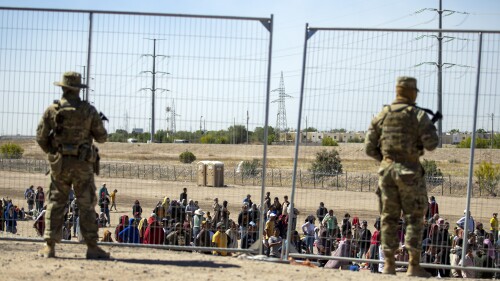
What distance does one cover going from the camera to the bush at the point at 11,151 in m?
11.2

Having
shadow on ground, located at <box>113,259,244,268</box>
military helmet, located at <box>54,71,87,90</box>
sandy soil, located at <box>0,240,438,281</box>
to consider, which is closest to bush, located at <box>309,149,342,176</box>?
sandy soil, located at <box>0,240,438,281</box>

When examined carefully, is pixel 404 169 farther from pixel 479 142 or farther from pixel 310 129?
pixel 479 142

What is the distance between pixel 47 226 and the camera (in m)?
9.17

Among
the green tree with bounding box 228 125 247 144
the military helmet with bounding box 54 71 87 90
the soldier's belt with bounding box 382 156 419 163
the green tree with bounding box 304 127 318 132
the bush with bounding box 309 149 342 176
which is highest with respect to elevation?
the military helmet with bounding box 54 71 87 90

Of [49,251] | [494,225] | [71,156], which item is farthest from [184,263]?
[494,225]

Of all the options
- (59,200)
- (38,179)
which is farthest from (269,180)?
(59,200)

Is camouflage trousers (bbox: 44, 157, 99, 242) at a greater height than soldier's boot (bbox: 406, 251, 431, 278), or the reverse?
camouflage trousers (bbox: 44, 157, 99, 242)

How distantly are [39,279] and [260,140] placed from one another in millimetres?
3563

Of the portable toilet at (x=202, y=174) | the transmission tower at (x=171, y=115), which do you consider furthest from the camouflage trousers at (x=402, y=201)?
the portable toilet at (x=202, y=174)

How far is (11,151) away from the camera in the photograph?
11.7 m

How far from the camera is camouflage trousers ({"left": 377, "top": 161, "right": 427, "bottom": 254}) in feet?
28.8

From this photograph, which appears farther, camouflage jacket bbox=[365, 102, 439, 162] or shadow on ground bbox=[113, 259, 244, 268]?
shadow on ground bbox=[113, 259, 244, 268]

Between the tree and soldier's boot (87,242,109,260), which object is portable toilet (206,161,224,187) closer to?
the tree

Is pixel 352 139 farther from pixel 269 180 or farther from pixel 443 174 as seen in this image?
pixel 269 180
